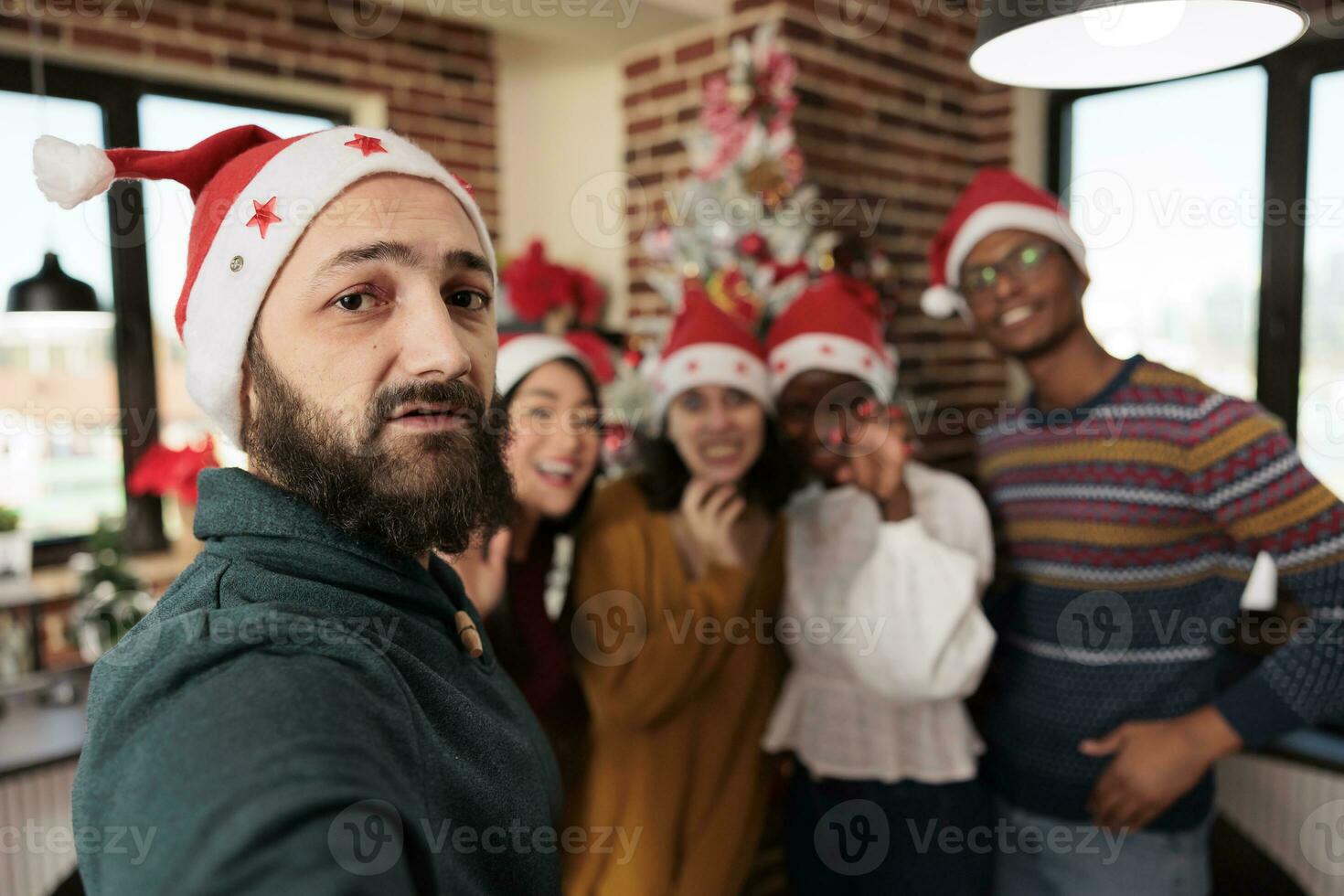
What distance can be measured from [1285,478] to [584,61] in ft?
9.36

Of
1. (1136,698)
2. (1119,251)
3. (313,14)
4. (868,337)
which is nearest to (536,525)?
(868,337)

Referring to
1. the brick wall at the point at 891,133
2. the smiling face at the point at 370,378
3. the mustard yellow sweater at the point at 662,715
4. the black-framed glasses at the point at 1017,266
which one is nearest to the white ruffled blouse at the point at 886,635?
the mustard yellow sweater at the point at 662,715

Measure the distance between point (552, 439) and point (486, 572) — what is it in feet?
1.00

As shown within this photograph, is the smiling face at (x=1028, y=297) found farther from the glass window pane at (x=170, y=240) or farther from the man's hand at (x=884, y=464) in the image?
the glass window pane at (x=170, y=240)

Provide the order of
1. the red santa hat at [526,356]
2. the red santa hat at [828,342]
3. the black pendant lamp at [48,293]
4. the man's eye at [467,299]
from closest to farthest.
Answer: the man's eye at [467,299] → the red santa hat at [526,356] → the red santa hat at [828,342] → the black pendant lamp at [48,293]

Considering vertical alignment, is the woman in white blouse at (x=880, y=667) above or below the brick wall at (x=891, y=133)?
below

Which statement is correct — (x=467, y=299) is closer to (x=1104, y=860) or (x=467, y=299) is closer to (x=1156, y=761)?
(x=1156, y=761)

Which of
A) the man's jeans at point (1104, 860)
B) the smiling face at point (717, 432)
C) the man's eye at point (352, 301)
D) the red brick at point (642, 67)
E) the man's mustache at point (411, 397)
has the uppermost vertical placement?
the red brick at point (642, 67)

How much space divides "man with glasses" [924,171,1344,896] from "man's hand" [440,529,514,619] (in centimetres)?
104

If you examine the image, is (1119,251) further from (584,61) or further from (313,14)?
(313,14)

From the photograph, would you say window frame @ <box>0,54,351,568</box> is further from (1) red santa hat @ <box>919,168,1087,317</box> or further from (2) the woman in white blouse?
(1) red santa hat @ <box>919,168,1087,317</box>

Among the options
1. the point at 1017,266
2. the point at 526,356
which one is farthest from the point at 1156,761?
the point at 526,356

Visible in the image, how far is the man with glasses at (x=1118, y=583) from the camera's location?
5.14 feet

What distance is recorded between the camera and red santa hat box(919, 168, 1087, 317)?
1859mm
